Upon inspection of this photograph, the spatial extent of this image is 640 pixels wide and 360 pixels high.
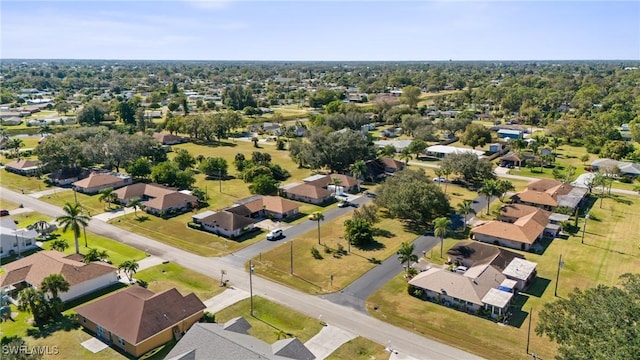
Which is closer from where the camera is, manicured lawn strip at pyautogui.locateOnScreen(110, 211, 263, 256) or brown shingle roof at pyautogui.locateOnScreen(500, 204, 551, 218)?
manicured lawn strip at pyautogui.locateOnScreen(110, 211, 263, 256)

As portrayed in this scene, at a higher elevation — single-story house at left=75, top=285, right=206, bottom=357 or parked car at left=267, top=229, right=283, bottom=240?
single-story house at left=75, top=285, right=206, bottom=357

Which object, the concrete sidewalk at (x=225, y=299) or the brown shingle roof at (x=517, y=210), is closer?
the concrete sidewalk at (x=225, y=299)

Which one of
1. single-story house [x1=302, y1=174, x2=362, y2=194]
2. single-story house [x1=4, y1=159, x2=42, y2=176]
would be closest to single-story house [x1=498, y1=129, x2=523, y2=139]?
single-story house [x1=302, y1=174, x2=362, y2=194]

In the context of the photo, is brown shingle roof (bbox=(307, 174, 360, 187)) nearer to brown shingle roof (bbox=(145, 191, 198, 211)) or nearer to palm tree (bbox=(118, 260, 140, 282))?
brown shingle roof (bbox=(145, 191, 198, 211))

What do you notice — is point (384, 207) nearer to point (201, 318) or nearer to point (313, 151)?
point (313, 151)

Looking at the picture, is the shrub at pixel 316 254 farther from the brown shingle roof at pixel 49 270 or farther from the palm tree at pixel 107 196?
the palm tree at pixel 107 196

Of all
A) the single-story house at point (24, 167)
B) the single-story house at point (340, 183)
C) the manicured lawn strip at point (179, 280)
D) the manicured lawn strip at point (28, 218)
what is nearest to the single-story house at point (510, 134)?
the single-story house at point (340, 183)
